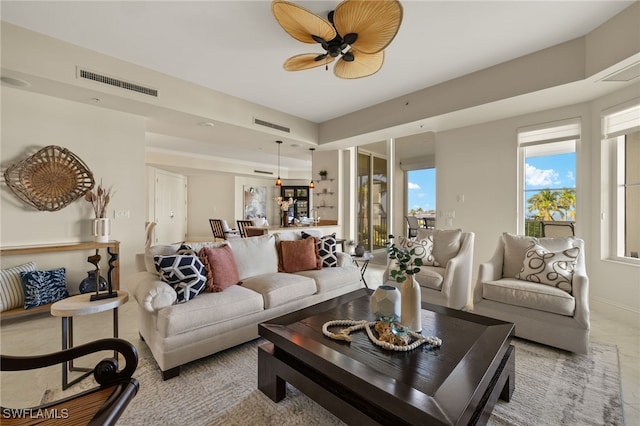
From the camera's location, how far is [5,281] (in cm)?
282

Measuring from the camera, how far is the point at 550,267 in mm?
2607

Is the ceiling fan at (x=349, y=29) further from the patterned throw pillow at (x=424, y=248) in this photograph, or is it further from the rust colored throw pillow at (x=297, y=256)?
the patterned throw pillow at (x=424, y=248)

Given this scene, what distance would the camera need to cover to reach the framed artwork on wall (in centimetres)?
1008

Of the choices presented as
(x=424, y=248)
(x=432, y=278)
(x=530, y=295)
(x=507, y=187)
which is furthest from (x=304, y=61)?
(x=507, y=187)

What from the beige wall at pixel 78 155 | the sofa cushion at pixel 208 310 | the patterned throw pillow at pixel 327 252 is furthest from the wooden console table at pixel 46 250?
the patterned throw pillow at pixel 327 252

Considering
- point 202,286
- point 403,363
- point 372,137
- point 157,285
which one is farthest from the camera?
point 372,137

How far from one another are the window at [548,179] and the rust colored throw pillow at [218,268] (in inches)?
163

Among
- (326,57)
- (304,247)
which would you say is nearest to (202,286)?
(304,247)

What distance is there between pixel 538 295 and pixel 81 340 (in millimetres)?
4142

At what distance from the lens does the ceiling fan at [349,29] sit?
201 centimetres

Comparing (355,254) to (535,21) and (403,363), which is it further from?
(535,21)

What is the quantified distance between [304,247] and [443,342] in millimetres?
1973

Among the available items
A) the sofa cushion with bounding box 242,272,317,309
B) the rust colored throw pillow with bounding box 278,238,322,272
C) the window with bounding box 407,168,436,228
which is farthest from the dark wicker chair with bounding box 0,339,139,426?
the window with bounding box 407,168,436,228

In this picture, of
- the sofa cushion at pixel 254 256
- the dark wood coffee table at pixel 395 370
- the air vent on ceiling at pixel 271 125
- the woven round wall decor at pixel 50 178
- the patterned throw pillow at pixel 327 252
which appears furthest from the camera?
the air vent on ceiling at pixel 271 125
